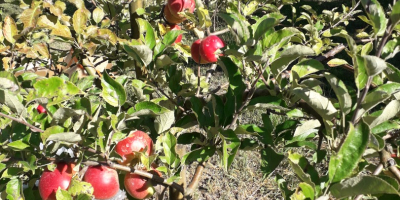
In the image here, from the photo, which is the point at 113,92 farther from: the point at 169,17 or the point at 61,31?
the point at 169,17

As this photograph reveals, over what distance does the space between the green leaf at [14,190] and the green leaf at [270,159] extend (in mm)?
527

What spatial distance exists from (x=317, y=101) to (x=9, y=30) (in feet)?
2.79

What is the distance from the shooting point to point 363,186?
0.48 m

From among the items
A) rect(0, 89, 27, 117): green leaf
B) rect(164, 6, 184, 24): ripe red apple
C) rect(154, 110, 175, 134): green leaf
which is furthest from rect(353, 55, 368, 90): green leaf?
rect(164, 6, 184, 24): ripe red apple

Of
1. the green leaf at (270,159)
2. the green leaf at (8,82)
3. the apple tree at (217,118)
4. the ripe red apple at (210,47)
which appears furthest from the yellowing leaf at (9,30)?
the green leaf at (270,159)

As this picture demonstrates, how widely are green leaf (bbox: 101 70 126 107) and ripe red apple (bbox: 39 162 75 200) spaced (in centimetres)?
18

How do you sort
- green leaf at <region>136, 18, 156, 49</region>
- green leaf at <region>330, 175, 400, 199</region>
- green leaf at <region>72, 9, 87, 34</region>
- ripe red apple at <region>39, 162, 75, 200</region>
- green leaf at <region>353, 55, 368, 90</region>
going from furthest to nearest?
green leaf at <region>72, 9, 87, 34</region>
green leaf at <region>136, 18, 156, 49</region>
ripe red apple at <region>39, 162, 75, 200</region>
green leaf at <region>353, 55, 368, 90</region>
green leaf at <region>330, 175, 400, 199</region>

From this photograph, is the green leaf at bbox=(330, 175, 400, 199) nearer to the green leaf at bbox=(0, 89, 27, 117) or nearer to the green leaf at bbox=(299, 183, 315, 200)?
the green leaf at bbox=(299, 183, 315, 200)

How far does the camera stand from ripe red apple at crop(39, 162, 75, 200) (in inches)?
30.8

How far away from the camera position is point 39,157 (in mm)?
809

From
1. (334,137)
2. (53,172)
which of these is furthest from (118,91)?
(334,137)

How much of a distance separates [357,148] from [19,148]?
0.62m

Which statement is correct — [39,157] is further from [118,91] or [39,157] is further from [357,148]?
[357,148]

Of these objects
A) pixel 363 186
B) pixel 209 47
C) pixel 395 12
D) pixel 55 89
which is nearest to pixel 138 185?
pixel 55 89
